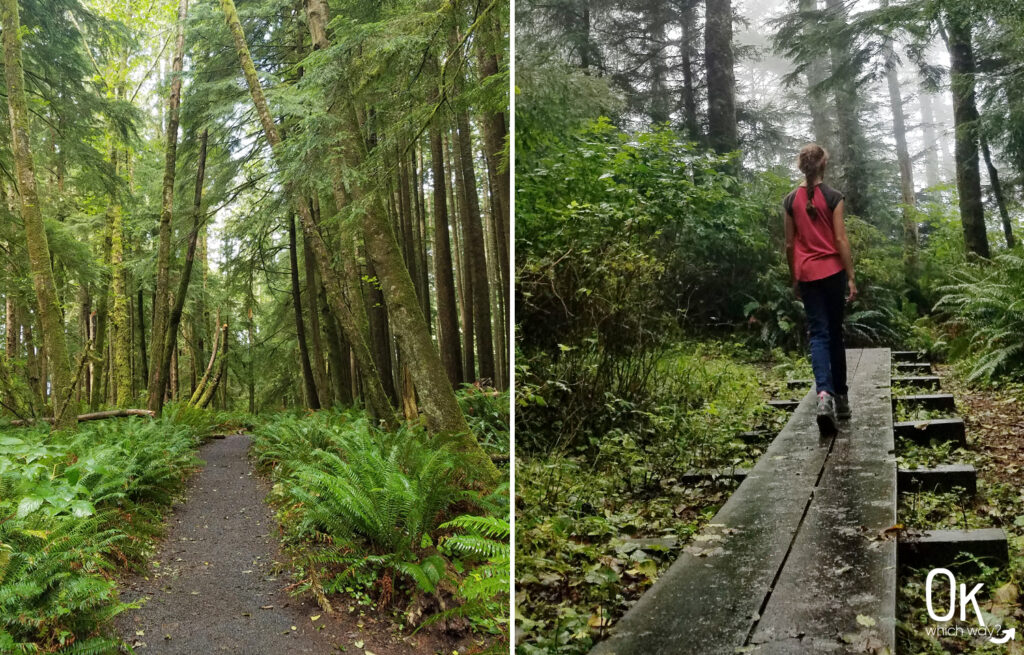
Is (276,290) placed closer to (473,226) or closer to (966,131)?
(473,226)

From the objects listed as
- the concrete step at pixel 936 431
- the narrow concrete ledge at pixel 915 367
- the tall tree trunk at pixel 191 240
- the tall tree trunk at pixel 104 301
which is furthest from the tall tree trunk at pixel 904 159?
the tall tree trunk at pixel 104 301

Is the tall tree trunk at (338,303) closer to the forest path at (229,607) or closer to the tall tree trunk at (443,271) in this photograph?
the tall tree trunk at (443,271)

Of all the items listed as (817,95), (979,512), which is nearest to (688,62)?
(817,95)

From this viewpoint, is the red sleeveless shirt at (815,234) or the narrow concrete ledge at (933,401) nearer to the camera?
the narrow concrete ledge at (933,401)

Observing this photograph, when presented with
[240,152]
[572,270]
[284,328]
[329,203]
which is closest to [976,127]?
[572,270]

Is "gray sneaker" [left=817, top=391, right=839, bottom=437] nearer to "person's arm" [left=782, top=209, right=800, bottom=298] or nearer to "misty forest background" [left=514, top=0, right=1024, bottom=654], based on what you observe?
"misty forest background" [left=514, top=0, right=1024, bottom=654]

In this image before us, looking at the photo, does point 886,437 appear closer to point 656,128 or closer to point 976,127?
point 976,127

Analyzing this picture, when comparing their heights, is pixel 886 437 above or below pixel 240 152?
below

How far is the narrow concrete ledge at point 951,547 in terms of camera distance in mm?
1242

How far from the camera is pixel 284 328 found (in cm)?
1564

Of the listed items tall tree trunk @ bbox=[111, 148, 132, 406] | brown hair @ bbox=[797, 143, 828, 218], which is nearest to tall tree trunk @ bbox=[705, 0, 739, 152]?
brown hair @ bbox=[797, 143, 828, 218]

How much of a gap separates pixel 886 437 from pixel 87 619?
3.67 metres

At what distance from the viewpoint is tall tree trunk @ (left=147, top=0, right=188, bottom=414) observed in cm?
1073

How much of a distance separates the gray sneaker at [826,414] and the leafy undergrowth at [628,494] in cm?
21
